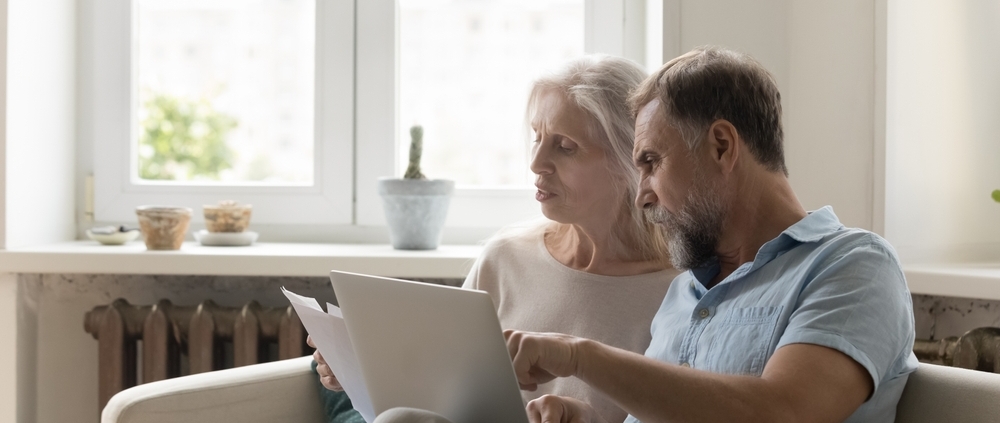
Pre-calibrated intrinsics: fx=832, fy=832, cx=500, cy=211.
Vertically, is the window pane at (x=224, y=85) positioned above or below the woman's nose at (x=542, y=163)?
above

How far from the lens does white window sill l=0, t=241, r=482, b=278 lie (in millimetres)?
1900

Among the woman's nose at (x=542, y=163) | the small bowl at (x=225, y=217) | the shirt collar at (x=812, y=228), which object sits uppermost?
the woman's nose at (x=542, y=163)

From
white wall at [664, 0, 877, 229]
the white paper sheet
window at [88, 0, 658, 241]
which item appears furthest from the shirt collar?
window at [88, 0, 658, 241]

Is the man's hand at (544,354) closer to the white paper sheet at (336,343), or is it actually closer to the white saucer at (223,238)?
the white paper sheet at (336,343)

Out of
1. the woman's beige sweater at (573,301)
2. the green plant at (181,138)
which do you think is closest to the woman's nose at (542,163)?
the woman's beige sweater at (573,301)

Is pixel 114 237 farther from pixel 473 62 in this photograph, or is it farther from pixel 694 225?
pixel 694 225

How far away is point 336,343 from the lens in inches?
46.1

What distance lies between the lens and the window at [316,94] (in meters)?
2.23

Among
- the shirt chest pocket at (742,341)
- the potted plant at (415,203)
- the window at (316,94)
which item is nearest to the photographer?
the shirt chest pocket at (742,341)

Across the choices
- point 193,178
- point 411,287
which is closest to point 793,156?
point 411,287

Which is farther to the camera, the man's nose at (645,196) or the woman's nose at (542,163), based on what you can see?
the woman's nose at (542,163)

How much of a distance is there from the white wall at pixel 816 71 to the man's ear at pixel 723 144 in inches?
33.8

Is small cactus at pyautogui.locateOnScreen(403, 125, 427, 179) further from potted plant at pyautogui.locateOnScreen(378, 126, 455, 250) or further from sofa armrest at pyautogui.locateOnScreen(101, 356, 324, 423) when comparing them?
sofa armrest at pyautogui.locateOnScreen(101, 356, 324, 423)

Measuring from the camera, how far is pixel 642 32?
220 cm
